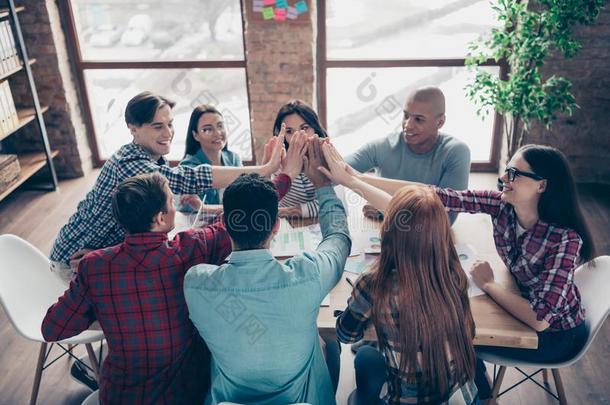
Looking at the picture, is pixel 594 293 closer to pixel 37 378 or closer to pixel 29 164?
pixel 37 378

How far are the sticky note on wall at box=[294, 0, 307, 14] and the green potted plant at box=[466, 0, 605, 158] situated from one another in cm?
129

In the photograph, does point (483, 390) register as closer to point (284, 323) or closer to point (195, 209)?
point (284, 323)

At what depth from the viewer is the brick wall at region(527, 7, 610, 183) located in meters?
4.25

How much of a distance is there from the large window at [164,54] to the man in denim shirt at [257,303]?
340 centimetres

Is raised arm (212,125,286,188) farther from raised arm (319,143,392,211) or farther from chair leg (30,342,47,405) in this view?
chair leg (30,342,47,405)

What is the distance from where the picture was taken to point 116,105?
16.7ft

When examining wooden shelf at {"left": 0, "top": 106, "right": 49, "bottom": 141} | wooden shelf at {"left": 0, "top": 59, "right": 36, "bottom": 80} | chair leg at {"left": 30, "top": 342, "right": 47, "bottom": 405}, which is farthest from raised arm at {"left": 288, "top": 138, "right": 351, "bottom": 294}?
wooden shelf at {"left": 0, "top": 106, "right": 49, "bottom": 141}

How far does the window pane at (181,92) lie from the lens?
16.0 feet

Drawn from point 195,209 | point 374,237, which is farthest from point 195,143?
point 374,237

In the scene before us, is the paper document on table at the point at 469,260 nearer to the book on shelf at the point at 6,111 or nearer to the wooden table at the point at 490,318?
the wooden table at the point at 490,318

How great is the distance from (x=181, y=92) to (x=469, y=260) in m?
3.49

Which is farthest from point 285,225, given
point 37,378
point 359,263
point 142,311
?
point 37,378

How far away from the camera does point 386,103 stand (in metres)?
4.90

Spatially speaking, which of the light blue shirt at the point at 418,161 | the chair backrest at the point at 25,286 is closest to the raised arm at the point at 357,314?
the chair backrest at the point at 25,286
